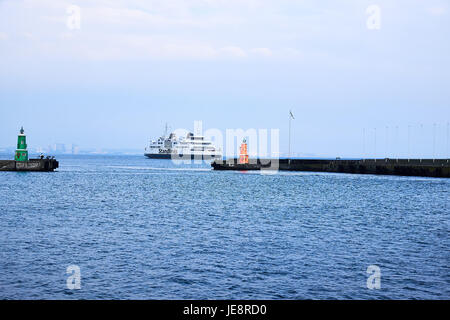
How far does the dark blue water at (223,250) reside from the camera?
49.2ft

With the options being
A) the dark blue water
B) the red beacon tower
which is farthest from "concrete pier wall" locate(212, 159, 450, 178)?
the dark blue water

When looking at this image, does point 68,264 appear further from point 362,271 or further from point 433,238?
point 433,238

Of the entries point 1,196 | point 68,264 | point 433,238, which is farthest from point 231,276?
point 1,196

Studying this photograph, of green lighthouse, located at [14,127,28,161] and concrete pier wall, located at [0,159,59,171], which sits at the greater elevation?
green lighthouse, located at [14,127,28,161]

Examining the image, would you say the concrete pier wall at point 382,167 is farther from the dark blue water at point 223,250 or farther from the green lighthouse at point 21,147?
the dark blue water at point 223,250

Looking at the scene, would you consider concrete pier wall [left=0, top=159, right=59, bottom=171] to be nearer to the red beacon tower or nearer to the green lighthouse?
the green lighthouse

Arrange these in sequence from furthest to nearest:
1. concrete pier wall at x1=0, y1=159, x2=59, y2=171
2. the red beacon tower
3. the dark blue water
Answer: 1. the red beacon tower
2. concrete pier wall at x1=0, y1=159, x2=59, y2=171
3. the dark blue water

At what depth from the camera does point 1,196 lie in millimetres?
47812

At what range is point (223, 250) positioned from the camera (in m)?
21.4

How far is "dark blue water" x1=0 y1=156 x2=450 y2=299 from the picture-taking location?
1500cm

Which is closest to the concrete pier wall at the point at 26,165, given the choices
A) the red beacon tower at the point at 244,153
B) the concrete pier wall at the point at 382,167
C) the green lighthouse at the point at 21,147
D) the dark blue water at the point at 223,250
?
the green lighthouse at the point at 21,147

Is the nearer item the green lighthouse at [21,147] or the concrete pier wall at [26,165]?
the green lighthouse at [21,147]
